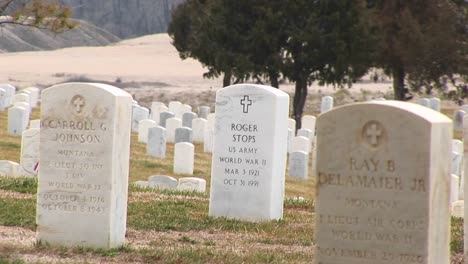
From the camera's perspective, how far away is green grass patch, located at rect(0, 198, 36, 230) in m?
12.3

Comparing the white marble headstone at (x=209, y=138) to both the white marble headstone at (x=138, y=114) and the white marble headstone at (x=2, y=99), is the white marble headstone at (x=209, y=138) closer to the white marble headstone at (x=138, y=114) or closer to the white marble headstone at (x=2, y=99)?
the white marble headstone at (x=138, y=114)

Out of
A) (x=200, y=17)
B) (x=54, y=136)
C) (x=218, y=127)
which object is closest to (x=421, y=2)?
(x=200, y=17)

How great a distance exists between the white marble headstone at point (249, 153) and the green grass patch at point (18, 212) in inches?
84.1

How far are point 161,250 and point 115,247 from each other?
0.48 meters

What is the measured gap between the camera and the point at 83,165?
10844 millimetres

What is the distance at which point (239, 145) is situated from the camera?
1414 cm

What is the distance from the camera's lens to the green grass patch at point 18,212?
40.5ft

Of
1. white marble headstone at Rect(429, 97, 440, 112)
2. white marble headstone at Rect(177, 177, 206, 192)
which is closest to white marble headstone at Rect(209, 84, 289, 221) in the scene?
white marble headstone at Rect(177, 177, 206, 192)

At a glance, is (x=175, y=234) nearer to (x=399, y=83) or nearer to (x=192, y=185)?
(x=192, y=185)

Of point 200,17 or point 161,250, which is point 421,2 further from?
point 161,250

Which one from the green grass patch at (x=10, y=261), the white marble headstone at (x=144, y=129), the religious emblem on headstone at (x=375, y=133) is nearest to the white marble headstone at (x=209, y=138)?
the white marble headstone at (x=144, y=129)

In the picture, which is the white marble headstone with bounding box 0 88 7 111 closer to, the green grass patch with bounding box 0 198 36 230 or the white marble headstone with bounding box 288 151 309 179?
the white marble headstone with bounding box 288 151 309 179

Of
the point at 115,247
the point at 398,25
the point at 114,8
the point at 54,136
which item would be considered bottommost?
the point at 115,247

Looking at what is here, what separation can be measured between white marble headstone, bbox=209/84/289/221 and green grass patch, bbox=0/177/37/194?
2.60 m
